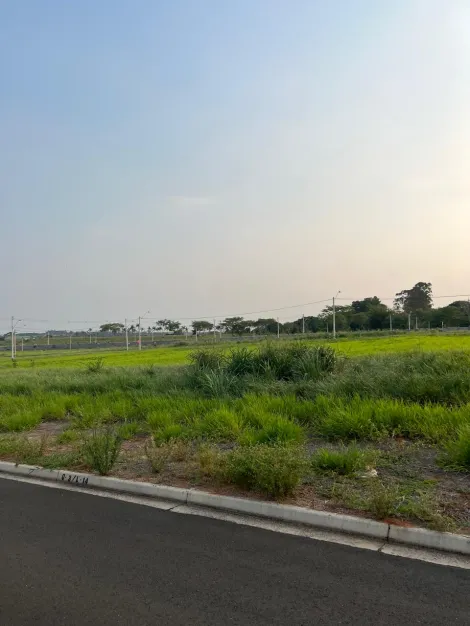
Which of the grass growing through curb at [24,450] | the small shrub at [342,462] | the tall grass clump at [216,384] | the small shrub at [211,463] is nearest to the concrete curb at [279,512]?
the small shrub at [211,463]

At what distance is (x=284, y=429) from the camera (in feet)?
23.5

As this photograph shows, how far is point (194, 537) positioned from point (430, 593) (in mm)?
1979

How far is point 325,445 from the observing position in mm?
7062

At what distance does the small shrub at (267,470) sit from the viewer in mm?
5121

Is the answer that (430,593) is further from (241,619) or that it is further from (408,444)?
(408,444)

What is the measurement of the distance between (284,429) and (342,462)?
1475 millimetres

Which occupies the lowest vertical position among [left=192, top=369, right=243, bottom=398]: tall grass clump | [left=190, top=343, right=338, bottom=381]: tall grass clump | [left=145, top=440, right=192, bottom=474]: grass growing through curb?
[left=145, top=440, right=192, bottom=474]: grass growing through curb

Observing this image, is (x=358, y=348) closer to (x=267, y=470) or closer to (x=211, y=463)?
(x=211, y=463)

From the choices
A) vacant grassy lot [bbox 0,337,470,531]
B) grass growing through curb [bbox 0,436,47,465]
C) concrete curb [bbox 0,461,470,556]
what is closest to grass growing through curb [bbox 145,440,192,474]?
vacant grassy lot [bbox 0,337,470,531]

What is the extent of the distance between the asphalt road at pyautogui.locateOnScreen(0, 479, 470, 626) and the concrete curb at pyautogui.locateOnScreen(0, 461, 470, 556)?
12.7 inches

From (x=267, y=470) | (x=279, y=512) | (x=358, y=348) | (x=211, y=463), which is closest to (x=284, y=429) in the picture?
(x=211, y=463)

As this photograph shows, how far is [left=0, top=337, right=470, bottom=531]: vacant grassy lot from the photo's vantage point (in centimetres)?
518

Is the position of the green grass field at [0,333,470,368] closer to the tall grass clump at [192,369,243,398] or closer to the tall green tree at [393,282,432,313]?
the tall grass clump at [192,369,243,398]

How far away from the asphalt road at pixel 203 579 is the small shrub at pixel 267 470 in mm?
607
